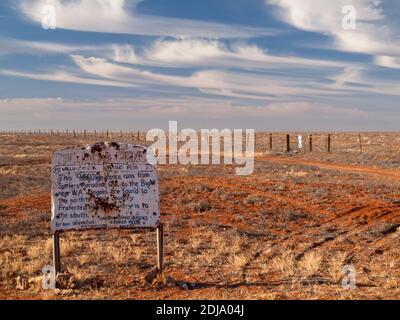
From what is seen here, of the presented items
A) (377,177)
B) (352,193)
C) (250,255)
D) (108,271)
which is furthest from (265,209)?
(377,177)

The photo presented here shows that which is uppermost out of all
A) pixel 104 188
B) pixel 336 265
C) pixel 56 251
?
pixel 104 188

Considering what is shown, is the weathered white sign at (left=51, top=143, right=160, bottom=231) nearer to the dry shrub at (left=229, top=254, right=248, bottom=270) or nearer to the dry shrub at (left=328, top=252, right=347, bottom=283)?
the dry shrub at (left=229, top=254, right=248, bottom=270)

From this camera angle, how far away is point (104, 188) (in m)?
8.85

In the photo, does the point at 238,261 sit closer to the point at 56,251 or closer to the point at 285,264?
the point at 285,264

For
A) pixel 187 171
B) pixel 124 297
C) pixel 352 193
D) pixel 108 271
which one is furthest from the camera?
pixel 187 171

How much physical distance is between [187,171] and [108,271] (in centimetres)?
1867

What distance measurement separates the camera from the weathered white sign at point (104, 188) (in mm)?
8719

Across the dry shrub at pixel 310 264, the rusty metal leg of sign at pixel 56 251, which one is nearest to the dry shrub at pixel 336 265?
the dry shrub at pixel 310 264

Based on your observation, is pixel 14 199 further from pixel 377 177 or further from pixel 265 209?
pixel 377 177

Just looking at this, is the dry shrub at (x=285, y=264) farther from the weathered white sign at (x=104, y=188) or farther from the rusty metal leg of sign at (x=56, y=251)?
the rusty metal leg of sign at (x=56, y=251)

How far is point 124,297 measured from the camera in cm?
Result: 784

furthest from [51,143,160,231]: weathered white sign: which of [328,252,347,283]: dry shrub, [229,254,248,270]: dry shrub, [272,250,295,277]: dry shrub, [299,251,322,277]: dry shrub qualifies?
[328,252,347,283]: dry shrub

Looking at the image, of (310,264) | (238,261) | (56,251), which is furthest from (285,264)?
(56,251)

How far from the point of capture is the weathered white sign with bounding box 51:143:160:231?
8719mm
